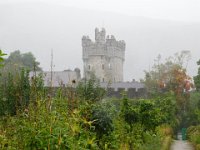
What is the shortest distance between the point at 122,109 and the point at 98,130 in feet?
18.3

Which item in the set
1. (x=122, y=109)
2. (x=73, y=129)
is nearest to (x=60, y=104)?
(x=73, y=129)

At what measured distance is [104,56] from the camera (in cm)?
8181

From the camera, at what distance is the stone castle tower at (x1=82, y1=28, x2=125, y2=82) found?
259ft

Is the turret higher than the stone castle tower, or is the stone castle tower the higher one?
the turret

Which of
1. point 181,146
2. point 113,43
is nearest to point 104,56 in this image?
point 113,43

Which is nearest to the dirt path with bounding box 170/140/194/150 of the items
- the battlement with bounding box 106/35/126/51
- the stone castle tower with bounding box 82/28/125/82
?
the stone castle tower with bounding box 82/28/125/82

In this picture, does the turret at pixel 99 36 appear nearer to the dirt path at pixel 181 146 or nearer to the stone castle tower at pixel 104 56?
the stone castle tower at pixel 104 56

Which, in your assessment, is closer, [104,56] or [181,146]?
[181,146]

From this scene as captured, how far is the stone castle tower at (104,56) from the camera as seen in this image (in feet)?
259

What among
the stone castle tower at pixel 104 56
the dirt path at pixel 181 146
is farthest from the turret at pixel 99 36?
the dirt path at pixel 181 146

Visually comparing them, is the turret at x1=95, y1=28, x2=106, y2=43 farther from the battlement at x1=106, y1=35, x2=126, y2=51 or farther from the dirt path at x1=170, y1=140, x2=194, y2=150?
the dirt path at x1=170, y1=140, x2=194, y2=150

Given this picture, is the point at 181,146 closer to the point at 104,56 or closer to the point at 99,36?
the point at 104,56

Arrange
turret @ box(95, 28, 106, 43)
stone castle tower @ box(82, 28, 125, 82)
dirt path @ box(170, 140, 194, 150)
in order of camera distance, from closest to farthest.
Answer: dirt path @ box(170, 140, 194, 150) → stone castle tower @ box(82, 28, 125, 82) → turret @ box(95, 28, 106, 43)

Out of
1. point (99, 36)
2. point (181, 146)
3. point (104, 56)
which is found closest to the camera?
point (181, 146)
